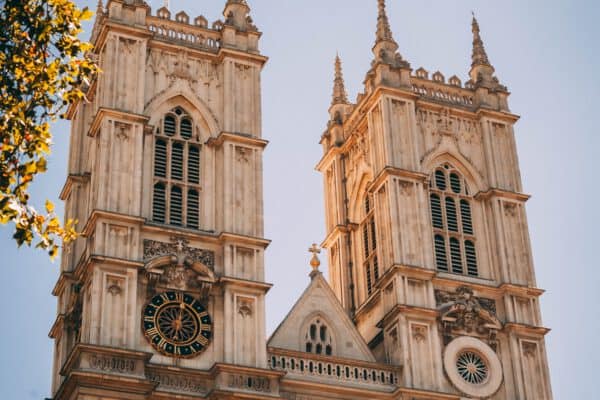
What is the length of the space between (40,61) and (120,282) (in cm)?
1630

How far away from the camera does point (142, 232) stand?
119 ft

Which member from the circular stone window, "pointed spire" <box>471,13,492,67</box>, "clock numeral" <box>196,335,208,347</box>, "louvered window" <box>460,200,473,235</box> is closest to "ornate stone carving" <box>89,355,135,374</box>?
"clock numeral" <box>196,335,208,347</box>

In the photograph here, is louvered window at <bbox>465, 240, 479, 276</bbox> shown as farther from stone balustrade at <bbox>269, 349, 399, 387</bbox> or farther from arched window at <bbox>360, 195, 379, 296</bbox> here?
stone balustrade at <bbox>269, 349, 399, 387</bbox>

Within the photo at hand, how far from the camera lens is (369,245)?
42.9 metres

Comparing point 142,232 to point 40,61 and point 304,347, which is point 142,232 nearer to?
point 304,347

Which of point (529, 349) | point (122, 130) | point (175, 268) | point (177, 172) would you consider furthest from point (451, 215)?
point (122, 130)

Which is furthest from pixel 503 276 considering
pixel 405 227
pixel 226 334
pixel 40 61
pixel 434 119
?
pixel 40 61

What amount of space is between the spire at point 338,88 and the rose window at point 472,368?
Answer: 43.4 feet

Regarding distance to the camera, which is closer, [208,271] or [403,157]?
[208,271]

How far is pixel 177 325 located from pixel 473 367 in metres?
9.83

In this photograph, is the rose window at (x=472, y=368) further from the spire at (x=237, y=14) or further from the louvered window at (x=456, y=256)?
the spire at (x=237, y=14)

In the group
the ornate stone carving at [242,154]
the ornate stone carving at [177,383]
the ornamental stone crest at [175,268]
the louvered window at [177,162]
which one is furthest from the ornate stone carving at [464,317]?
the louvered window at [177,162]

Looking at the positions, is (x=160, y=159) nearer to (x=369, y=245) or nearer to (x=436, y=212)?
(x=369, y=245)

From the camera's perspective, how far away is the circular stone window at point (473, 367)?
38.0m
